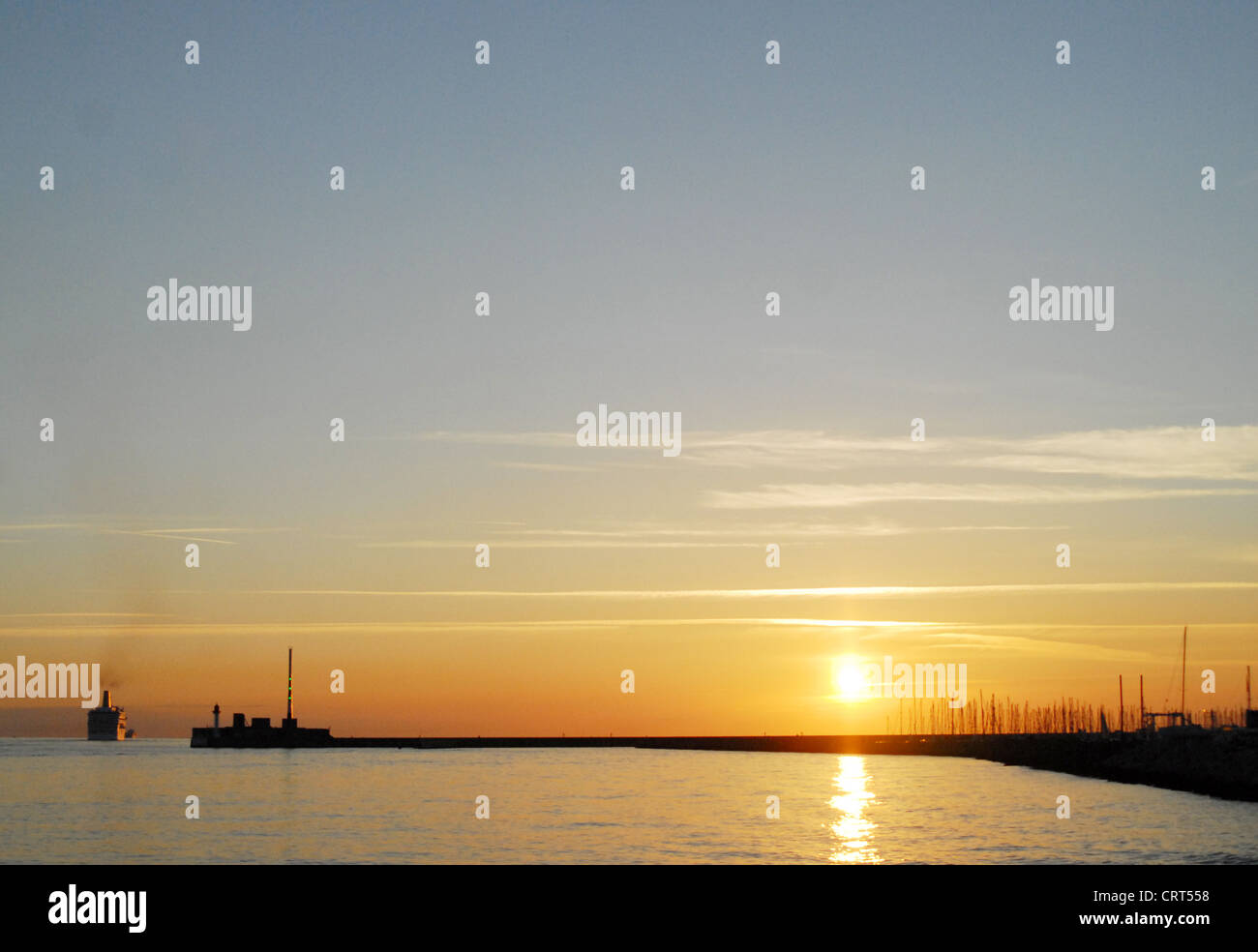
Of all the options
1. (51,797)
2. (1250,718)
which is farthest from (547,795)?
(1250,718)

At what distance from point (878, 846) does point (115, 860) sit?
4462cm

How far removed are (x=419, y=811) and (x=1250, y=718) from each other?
4654 inches

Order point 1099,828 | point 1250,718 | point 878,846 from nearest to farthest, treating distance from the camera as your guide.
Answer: point 878,846 < point 1099,828 < point 1250,718

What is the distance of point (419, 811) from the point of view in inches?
3925

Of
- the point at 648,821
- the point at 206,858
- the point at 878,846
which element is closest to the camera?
the point at 206,858

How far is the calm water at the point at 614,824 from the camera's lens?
68.6 m

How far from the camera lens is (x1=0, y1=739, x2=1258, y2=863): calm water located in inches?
2699

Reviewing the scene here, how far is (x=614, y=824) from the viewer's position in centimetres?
8800

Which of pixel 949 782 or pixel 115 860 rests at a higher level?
pixel 115 860
